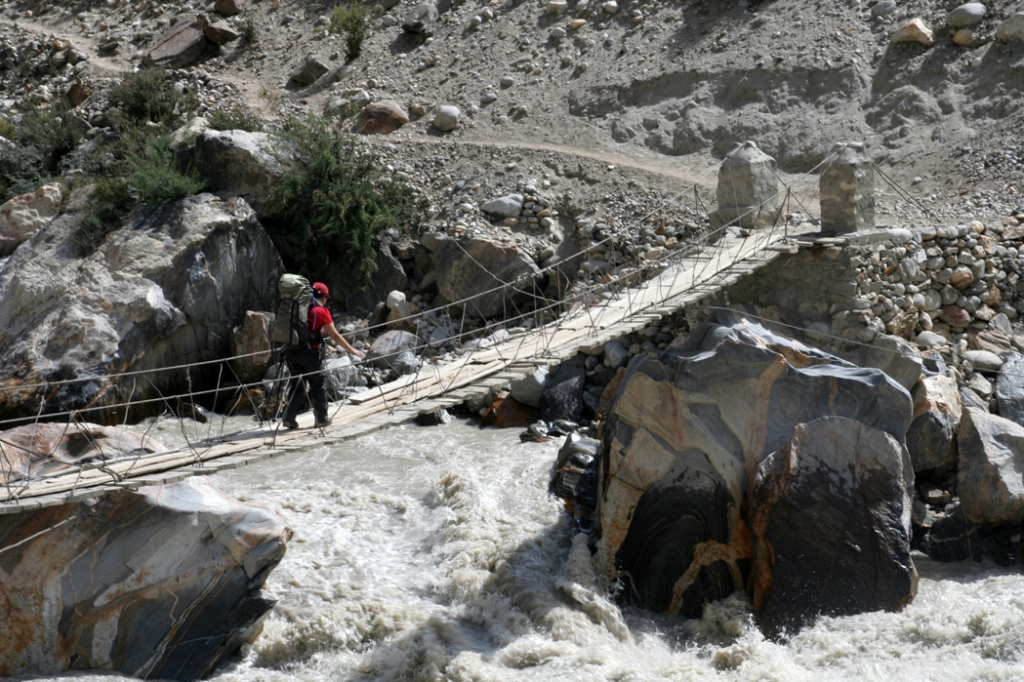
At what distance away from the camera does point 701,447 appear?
6871mm

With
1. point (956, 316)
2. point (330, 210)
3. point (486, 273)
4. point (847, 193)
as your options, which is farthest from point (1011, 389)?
point (330, 210)

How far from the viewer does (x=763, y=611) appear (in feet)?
21.0

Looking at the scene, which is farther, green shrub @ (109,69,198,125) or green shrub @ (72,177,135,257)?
green shrub @ (109,69,198,125)

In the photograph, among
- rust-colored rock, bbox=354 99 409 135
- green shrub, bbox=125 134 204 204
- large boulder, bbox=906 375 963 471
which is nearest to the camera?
large boulder, bbox=906 375 963 471

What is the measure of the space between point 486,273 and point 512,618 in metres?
6.10

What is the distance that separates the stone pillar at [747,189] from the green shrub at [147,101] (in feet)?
30.7

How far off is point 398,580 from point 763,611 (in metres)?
2.57

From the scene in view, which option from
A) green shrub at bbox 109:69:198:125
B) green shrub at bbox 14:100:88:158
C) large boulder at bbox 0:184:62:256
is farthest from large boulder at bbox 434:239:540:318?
green shrub at bbox 14:100:88:158

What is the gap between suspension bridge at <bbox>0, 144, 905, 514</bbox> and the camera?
6.00 meters

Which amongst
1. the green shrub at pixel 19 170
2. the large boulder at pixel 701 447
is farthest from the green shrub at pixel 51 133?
the large boulder at pixel 701 447

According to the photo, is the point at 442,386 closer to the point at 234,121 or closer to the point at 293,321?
the point at 293,321

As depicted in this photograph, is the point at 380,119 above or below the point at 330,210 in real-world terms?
above

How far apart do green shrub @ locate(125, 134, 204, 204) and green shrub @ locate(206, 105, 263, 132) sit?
1135 millimetres

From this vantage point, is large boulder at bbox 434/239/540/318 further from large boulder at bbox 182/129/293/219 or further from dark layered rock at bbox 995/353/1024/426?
dark layered rock at bbox 995/353/1024/426
